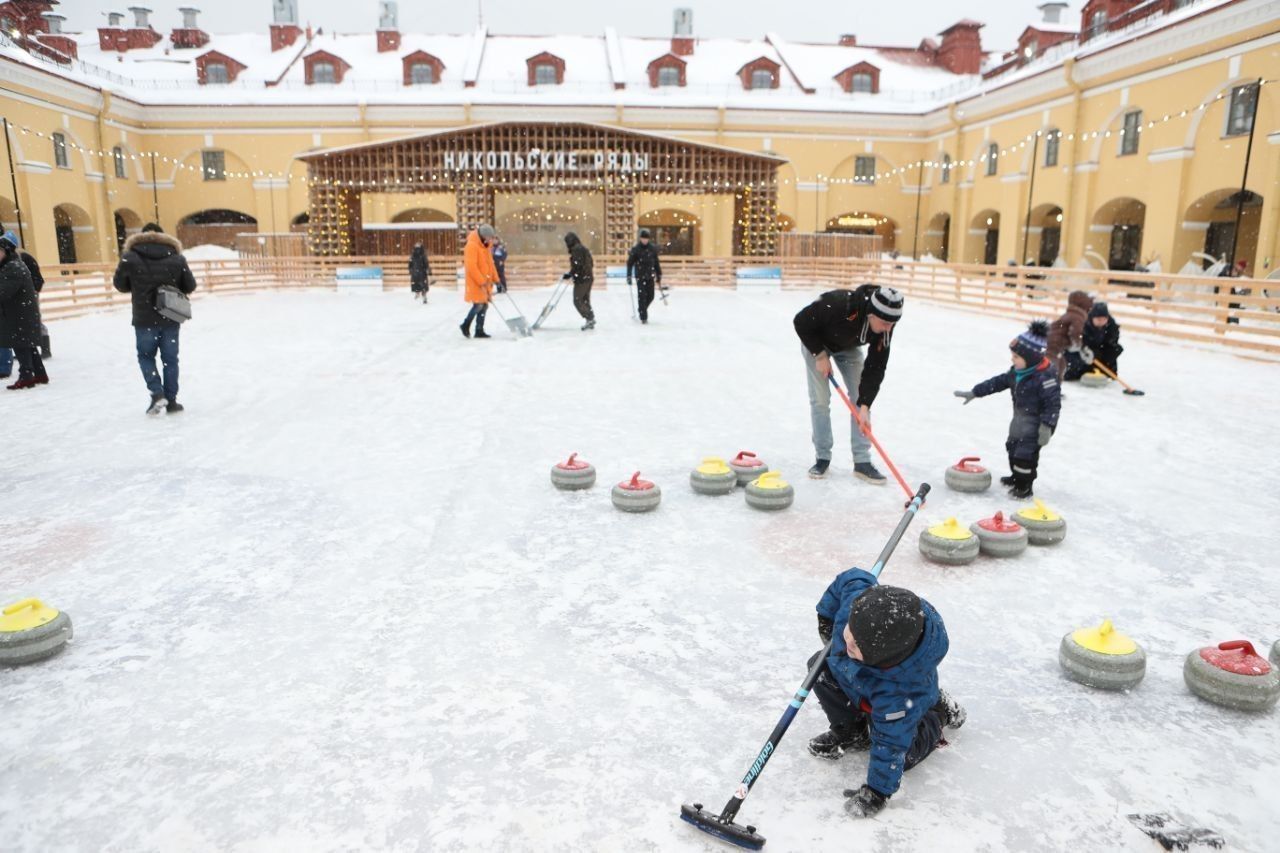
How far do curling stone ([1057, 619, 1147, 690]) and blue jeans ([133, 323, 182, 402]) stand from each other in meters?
6.28

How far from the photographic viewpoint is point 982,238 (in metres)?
28.7

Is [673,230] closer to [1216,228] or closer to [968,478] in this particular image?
[1216,228]

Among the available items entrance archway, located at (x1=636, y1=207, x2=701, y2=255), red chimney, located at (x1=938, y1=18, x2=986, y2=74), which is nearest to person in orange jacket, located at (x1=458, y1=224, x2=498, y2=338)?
entrance archway, located at (x1=636, y1=207, x2=701, y2=255)

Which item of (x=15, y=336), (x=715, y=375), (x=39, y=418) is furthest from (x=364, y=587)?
(x=15, y=336)

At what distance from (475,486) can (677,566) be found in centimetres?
159

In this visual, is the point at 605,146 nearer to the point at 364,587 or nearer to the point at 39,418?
the point at 39,418

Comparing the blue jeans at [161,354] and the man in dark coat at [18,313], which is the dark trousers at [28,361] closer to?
the man in dark coat at [18,313]

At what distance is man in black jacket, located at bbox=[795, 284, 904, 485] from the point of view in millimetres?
4336

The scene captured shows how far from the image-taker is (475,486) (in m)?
4.80

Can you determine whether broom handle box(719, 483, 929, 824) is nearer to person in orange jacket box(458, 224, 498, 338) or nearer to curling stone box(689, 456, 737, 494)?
curling stone box(689, 456, 737, 494)

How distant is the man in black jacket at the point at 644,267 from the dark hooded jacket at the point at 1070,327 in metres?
6.07

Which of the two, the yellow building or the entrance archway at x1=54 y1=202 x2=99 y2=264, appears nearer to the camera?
the yellow building

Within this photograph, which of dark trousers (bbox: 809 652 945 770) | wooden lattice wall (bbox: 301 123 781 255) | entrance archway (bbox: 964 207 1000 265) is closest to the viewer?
dark trousers (bbox: 809 652 945 770)

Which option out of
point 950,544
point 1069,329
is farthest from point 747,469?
point 1069,329
